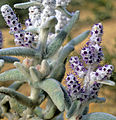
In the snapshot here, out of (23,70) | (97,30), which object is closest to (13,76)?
(23,70)

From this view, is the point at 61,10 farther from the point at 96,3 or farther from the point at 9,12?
the point at 96,3

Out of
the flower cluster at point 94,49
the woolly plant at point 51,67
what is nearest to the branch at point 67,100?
the woolly plant at point 51,67

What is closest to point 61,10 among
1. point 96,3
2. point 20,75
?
point 20,75

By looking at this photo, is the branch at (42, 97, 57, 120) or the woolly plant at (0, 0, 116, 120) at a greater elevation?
the woolly plant at (0, 0, 116, 120)

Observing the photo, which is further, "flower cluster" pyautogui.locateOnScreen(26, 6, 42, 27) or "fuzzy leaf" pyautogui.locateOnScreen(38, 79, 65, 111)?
"flower cluster" pyautogui.locateOnScreen(26, 6, 42, 27)

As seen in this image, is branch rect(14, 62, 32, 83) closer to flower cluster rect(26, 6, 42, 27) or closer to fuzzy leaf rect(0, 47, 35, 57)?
fuzzy leaf rect(0, 47, 35, 57)

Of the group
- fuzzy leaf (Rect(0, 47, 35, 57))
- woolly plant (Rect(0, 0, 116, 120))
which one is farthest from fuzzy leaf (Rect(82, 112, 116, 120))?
fuzzy leaf (Rect(0, 47, 35, 57))
